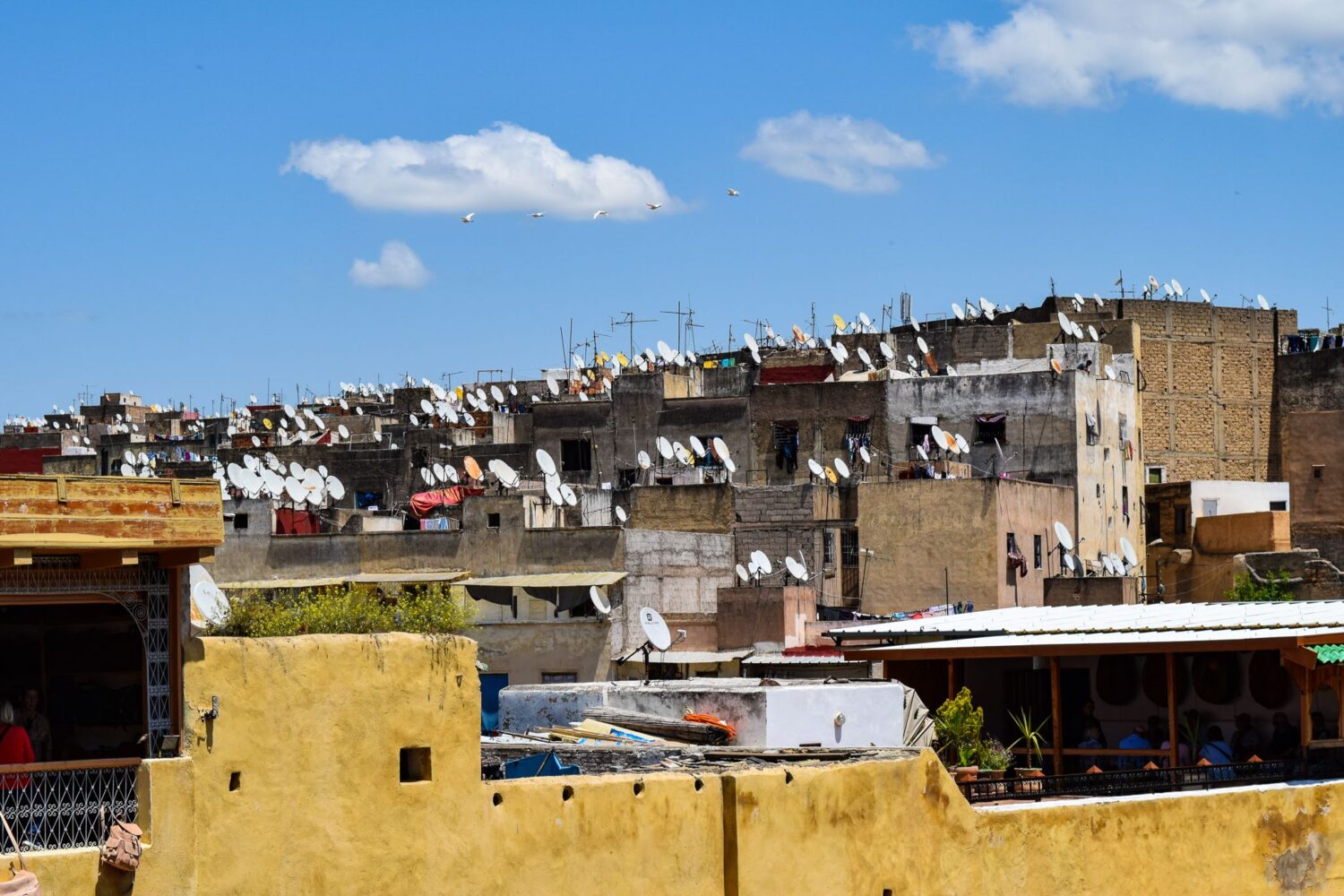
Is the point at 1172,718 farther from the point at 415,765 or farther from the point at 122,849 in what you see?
the point at 122,849

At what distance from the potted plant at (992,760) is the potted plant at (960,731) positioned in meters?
0.08

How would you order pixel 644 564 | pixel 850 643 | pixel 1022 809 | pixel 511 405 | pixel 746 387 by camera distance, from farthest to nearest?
A: pixel 511 405 → pixel 746 387 → pixel 644 564 → pixel 850 643 → pixel 1022 809

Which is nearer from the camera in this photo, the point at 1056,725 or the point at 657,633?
the point at 1056,725

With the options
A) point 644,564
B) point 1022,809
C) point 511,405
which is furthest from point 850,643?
point 511,405

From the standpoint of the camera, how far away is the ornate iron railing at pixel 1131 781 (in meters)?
18.0

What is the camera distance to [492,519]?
35.8 meters

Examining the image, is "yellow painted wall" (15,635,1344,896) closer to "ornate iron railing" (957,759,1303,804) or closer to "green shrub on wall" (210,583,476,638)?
"green shrub on wall" (210,583,476,638)

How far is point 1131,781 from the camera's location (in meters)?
18.8

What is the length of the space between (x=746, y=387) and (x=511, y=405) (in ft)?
35.9

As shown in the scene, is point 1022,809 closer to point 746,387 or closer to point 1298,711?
point 1298,711

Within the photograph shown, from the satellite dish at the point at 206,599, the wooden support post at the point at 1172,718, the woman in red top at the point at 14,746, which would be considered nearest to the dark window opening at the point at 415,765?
the satellite dish at the point at 206,599

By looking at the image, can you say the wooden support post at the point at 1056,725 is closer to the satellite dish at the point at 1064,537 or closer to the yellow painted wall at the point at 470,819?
the yellow painted wall at the point at 470,819

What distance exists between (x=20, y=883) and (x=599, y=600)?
2124cm

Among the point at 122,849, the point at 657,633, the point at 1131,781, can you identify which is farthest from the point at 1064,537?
the point at 122,849
